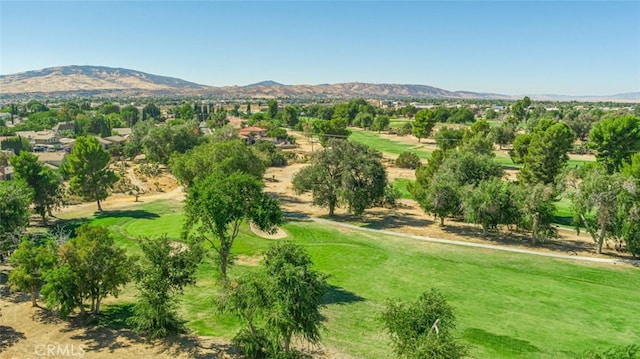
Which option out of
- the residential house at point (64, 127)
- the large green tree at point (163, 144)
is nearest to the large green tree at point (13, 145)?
the large green tree at point (163, 144)

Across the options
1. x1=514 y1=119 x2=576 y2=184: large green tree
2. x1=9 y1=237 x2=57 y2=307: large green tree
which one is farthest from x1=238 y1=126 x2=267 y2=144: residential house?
x1=9 y1=237 x2=57 y2=307: large green tree

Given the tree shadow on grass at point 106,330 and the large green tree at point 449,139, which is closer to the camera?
the tree shadow on grass at point 106,330

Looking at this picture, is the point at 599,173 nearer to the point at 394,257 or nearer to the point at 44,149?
the point at 394,257

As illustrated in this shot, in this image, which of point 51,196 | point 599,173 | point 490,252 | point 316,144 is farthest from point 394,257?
point 316,144

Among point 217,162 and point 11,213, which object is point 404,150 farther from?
point 11,213

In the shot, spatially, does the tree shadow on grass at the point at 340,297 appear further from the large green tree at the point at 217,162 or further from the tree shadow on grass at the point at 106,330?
the large green tree at the point at 217,162

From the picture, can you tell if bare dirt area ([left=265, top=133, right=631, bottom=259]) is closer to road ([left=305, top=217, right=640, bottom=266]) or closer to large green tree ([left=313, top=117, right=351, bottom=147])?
road ([left=305, top=217, right=640, bottom=266])
